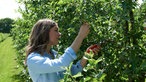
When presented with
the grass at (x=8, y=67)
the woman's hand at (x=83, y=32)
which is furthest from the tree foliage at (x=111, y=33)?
the grass at (x=8, y=67)

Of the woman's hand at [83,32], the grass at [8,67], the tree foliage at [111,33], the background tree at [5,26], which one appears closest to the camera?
the woman's hand at [83,32]

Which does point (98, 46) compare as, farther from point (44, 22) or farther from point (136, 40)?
point (44, 22)

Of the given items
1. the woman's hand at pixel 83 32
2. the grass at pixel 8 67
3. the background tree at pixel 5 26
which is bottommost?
the background tree at pixel 5 26

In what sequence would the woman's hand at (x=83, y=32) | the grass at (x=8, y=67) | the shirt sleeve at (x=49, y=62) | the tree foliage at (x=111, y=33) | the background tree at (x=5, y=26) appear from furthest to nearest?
the background tree at (x=5, y=26)
the grass at (x=8, y=67)
the tree foliage at (x=111, y=33)
the woman's hand at (x=83, y=32)
the shirt sleeve at (x=49, y=62)

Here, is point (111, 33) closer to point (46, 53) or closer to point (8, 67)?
point (46, 53)

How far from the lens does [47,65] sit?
3.59 m

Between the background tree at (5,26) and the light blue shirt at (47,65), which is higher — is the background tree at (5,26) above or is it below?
below

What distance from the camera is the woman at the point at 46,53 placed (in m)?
3.61

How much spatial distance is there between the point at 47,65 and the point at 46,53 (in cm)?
31

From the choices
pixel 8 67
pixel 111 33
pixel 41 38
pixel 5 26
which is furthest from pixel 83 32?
pixel 5 26

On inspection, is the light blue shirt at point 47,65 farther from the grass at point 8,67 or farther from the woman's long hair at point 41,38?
the grass at point 8,67

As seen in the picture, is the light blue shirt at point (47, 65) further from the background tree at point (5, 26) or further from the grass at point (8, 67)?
the background tree at point (5, 26)

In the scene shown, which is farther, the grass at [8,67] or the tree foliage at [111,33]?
the grass at [8,67]

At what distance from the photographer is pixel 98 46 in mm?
4238
